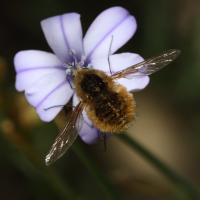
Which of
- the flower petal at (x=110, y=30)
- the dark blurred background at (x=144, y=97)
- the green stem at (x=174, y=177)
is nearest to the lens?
the flower petal at (x=110, y=30)

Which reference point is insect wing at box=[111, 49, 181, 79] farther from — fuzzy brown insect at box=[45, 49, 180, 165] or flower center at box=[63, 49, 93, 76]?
flower center at box=[63, 49, 93, 76]

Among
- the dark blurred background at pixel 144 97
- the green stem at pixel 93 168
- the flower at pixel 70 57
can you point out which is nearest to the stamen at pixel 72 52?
the flower at pixel 70 57

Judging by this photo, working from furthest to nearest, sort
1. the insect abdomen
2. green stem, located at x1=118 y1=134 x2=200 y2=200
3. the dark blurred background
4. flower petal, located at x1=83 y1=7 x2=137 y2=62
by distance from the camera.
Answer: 1. the dark blurred background
2. green stem, located at x1=118 y1=134 x2=200 y2=200
3. flower petal, located at x1=83 y1=7 x2=137 y2=62
4. the insect abdomen

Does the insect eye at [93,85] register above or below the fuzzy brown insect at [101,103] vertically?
above

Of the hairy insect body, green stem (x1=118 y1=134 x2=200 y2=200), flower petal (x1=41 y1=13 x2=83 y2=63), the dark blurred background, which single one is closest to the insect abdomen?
the hairy insect body

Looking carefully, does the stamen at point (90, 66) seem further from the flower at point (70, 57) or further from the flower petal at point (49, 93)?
the flower petal at point (49, 93)

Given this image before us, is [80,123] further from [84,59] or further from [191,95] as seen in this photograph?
[191,95]

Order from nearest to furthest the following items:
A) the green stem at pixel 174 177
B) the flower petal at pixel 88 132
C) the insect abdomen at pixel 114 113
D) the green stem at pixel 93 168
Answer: the insect abdomen at pixel 114 113 → the flower petal at pixel 88 132 → the green stem at pixel 93 168 → the green stem at pixel 174 177
